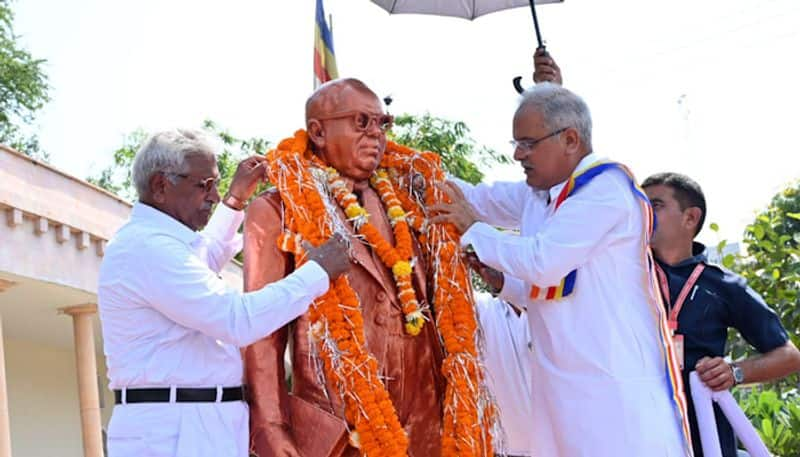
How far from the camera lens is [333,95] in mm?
4219

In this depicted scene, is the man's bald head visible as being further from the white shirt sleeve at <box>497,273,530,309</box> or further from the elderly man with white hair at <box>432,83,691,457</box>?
the white shirt sleeve at <box>497,273,530,309</box>

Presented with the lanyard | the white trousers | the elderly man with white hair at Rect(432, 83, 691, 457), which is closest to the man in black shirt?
the lanyard

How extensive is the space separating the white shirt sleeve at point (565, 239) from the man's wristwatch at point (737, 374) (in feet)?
3.18

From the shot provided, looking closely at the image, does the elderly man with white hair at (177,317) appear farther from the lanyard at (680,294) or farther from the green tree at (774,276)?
the green tree at (774,276)

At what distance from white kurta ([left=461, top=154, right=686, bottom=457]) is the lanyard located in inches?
28.7

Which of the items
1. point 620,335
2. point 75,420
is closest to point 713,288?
point 620,335

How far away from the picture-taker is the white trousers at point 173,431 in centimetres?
365

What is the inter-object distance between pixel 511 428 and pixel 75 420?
66.2 feet

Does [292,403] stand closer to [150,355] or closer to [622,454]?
[150,355]

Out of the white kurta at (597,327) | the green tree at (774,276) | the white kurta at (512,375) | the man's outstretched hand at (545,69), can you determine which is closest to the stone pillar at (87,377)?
the green tree at (774,276)

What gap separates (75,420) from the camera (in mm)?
23250

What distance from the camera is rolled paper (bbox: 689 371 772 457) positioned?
431 centimetres

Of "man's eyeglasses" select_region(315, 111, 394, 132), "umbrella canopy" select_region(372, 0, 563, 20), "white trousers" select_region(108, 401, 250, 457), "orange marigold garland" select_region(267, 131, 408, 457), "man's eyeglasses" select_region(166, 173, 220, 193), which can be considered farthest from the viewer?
"umbrella canopy" select_region(372, 0, 563, 20)

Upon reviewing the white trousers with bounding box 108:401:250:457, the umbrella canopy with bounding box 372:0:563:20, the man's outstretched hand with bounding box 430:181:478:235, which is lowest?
the white trousers with bounding box 108:401:250:457
